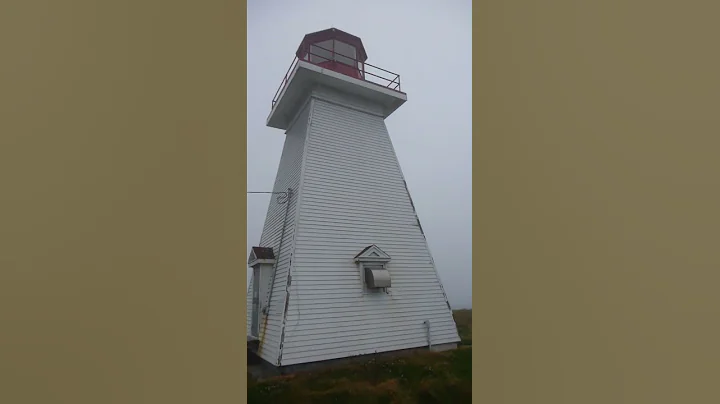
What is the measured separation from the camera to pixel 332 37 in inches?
58.4

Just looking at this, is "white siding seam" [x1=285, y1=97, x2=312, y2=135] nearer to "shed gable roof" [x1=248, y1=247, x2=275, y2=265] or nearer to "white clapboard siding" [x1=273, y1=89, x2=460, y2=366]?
"white clapboard siding" [x1=273, y1=89, x2=460, y2=366]

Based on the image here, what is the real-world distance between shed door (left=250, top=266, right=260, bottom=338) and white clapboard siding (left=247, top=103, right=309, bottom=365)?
0.01m

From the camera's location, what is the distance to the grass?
4.23ft

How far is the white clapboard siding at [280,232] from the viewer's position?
1.32 m

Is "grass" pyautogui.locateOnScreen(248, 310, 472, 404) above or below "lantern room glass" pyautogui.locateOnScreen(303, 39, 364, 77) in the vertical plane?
below

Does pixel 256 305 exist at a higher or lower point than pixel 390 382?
higher

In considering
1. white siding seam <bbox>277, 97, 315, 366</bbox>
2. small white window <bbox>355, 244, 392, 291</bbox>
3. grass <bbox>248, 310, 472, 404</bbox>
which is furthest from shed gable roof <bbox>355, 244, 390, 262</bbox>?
grass <bbox>248, 310, 472, 404</bbox>

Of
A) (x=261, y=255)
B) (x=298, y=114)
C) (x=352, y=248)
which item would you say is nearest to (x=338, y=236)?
(x=352, y=248)

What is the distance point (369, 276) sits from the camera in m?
1.44

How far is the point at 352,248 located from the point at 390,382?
0.50 m

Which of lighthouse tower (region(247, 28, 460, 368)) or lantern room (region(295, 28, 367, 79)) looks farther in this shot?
lantern room (region(295, 28, 367, 79))

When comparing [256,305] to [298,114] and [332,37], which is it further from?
[332,37]

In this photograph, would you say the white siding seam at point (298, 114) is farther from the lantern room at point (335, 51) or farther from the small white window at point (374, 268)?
the small white window at point (374, 268)

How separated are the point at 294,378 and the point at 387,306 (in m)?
0.42
